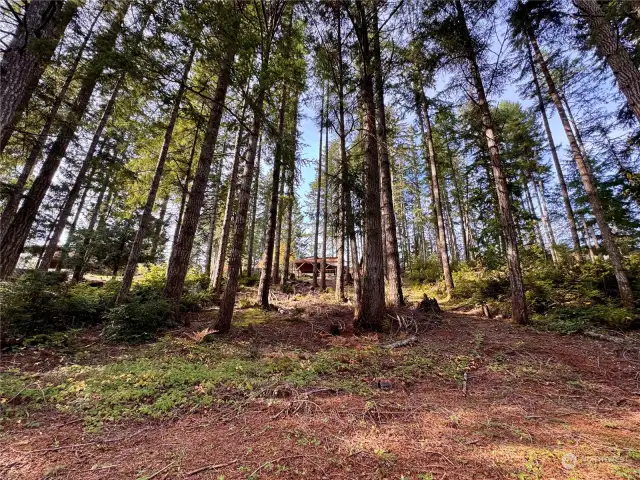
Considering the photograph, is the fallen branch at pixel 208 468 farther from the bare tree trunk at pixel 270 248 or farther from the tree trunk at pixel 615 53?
the tree trunk at pixel 615 53

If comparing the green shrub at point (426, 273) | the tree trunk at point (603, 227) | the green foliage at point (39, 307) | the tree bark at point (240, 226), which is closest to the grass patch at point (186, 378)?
the tree bark at point (240, 226)

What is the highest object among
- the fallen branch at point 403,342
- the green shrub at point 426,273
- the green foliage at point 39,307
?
the green shrub at point 426,273

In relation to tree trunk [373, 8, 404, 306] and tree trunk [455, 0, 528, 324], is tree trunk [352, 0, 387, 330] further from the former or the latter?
tree trunk [455, 0, 528, 324]

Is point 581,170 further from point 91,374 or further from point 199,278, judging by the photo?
point 199,278

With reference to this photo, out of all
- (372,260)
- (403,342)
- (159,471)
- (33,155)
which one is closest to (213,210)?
(33,155)

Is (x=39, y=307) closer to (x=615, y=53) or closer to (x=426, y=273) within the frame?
(x=615, y=53)

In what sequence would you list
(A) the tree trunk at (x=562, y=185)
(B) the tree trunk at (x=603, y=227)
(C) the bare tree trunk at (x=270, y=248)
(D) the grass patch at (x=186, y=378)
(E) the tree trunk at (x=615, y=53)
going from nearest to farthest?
(D) the grass patch at (x=186, y=378) < (E) the tree trunk at (x=615, y=53) < (B) the tree trunk at (x=603, y=227) < (C) the bare tree trunk at (x=270, y=248) < (A) the tree trunk at (x=562, y=185)

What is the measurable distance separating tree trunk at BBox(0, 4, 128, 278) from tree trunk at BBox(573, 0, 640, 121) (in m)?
8.80

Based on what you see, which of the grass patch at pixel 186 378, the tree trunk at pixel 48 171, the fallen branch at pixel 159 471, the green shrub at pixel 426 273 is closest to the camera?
the fallen branch at pixel 159 471

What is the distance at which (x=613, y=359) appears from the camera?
4.44 metres

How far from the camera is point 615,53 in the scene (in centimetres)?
507

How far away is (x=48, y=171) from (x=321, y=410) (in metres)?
9.19

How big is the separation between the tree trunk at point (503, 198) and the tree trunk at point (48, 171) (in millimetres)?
8878

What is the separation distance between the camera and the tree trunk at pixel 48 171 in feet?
14.8
